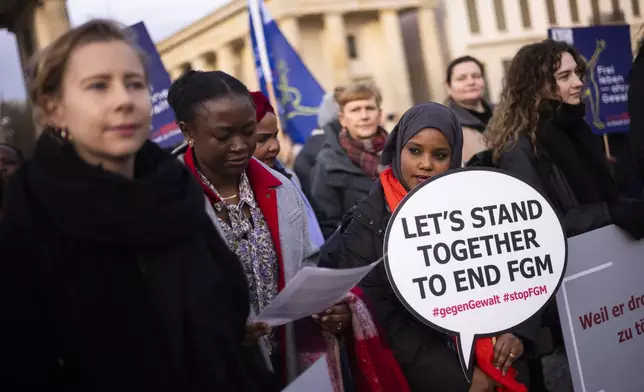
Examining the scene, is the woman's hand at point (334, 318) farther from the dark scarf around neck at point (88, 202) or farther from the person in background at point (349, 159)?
the person in background at point (349, 159)

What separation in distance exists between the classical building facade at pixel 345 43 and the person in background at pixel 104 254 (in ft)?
139

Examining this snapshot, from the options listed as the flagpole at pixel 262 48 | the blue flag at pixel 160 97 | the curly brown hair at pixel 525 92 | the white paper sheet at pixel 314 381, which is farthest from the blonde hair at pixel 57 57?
the flagpole at pixel 262 48

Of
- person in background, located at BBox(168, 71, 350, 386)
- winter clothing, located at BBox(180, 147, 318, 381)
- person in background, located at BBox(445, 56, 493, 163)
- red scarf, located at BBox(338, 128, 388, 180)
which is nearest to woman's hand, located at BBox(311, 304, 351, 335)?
person in background, located at BBox(168, 71, 350, 386)

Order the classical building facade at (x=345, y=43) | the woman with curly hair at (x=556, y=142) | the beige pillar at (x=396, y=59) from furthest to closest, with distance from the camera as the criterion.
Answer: the classical building facade at (x=345, y=43) < the beige pillar at (x=396, y=59) < the woman with curly hair at (x=556, y=142)

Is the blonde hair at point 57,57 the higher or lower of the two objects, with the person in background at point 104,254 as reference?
higher

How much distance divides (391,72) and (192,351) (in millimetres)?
48909

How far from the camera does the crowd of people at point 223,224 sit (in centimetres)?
175

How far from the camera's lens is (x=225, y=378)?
6.36 feet

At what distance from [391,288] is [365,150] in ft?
7.21

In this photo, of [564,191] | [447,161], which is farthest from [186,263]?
[564,191]

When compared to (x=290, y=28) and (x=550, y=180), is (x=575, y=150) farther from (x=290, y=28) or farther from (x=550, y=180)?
(x=290, y=28)

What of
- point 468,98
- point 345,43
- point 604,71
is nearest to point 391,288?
point 468,98

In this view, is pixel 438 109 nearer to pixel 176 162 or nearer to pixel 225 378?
pixel 176 162

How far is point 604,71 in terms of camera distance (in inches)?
272
